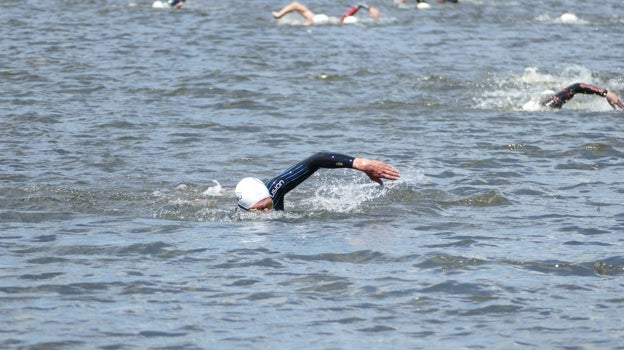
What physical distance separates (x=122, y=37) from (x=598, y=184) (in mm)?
17962

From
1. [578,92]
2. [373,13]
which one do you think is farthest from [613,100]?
[373,13]

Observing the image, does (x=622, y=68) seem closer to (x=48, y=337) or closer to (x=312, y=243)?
(x=312, y=243)

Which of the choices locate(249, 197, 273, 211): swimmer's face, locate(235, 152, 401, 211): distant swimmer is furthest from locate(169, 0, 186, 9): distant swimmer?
locate(249, 197, 273, 211): swimmer's face

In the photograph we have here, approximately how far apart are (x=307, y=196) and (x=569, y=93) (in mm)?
6922

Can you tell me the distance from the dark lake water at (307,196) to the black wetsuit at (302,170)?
0.29 m

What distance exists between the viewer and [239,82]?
24.9 m

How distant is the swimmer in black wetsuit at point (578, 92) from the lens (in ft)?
66.4

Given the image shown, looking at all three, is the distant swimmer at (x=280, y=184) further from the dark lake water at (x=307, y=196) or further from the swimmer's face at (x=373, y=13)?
the swimmer's face at (x=373, y=13)

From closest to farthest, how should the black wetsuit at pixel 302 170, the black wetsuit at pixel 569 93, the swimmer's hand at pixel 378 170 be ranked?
the swimmer's hand at pixel 378 170
the black wetsuit at pixel 302 170
the black wetsuit at pixel 569 93

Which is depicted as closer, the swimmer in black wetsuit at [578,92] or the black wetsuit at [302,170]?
the black wetsuit at [302,170]

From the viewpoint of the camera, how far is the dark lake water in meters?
10.4

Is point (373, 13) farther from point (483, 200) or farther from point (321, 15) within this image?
point (483, 200)

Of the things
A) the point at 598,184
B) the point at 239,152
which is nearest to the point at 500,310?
the point at 598,184

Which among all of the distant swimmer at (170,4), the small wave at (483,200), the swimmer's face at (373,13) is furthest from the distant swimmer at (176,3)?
the small wave at (483,200)
